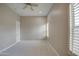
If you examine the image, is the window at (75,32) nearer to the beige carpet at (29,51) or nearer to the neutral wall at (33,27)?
the beige carpet at (29,51)

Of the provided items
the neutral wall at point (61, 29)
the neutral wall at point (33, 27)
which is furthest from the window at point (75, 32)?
the neutral wall at point (33, 27)

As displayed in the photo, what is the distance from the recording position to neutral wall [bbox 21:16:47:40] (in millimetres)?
6891

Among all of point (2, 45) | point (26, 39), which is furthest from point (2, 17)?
point (26, 39)

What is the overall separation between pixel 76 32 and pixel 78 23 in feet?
0.47

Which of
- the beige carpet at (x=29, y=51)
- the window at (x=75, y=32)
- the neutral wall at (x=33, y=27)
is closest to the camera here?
the window at (x=75, y=32)

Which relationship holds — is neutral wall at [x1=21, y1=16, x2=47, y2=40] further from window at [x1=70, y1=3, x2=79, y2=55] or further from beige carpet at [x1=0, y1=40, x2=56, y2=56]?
window at [x1=70, y1=3, x2=79, y2=55]

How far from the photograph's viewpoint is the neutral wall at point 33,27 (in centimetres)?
689

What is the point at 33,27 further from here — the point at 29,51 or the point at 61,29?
the point at 61,29

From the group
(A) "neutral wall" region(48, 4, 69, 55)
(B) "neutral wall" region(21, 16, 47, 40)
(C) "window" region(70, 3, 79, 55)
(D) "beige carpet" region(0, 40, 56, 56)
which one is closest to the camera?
(C) "window" region(70, 3, 79, 55)

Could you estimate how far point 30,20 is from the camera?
7457 millimetres

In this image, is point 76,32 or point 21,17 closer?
point 76,32

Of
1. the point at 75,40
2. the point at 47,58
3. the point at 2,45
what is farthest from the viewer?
the point at 2,45

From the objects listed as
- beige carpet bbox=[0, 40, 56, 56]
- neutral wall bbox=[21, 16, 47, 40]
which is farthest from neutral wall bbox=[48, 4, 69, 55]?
neutral wall bbox=[21, 16, 47, 40]

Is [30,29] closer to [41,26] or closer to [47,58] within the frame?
[41,26]
